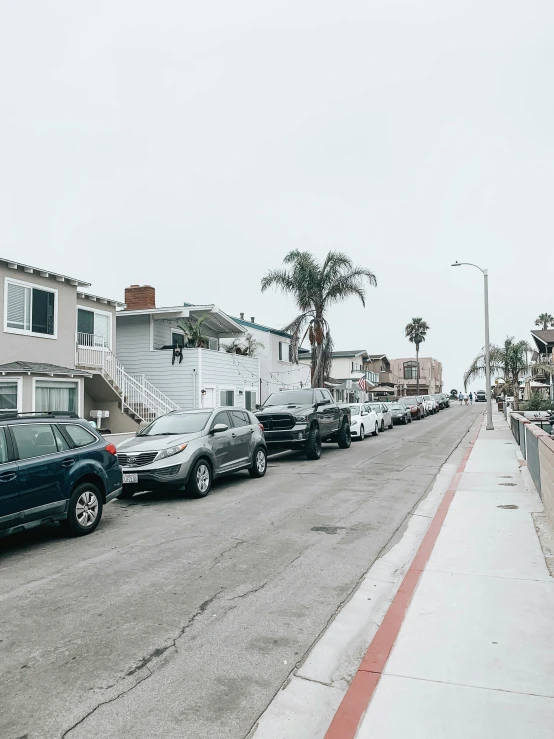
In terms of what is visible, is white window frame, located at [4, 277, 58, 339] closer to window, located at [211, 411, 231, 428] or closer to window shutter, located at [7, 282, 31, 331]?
window shutter, located at [7, 282, 31, 331]

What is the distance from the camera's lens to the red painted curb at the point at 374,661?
3.53 metres

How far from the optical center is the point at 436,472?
46.8 feet

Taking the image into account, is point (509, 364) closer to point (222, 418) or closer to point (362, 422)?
point (362, 422)

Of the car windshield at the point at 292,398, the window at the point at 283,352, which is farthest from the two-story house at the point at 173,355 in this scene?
the window at the point at 283,352

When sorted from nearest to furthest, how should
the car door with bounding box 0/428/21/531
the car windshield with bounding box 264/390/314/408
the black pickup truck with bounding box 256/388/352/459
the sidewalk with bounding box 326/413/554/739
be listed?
1. the sidewalk with bounding box 326/413/554/739
2. the car door with bounding box 0/428/21/531
3. the black pickup truck with bounding box 256/388/352/459
4. the car windshield with bounding box 264/390/314/408

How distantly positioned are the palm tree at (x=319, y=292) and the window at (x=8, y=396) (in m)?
18.0

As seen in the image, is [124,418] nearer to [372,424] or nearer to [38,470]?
[372,424]

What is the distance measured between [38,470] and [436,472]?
9.63m

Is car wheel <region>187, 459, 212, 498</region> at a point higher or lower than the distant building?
lower

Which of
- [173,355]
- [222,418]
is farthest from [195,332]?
[222,418]

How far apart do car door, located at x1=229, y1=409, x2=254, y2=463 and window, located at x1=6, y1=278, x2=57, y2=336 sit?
902cm

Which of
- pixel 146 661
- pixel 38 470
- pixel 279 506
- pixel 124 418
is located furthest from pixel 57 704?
pixel 124 418

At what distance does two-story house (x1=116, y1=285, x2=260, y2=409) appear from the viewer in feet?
86.0

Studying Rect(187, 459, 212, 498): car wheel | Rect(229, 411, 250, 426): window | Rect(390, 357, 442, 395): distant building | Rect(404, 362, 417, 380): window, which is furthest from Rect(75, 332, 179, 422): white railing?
Rect(404, 362, 417, 380): window
